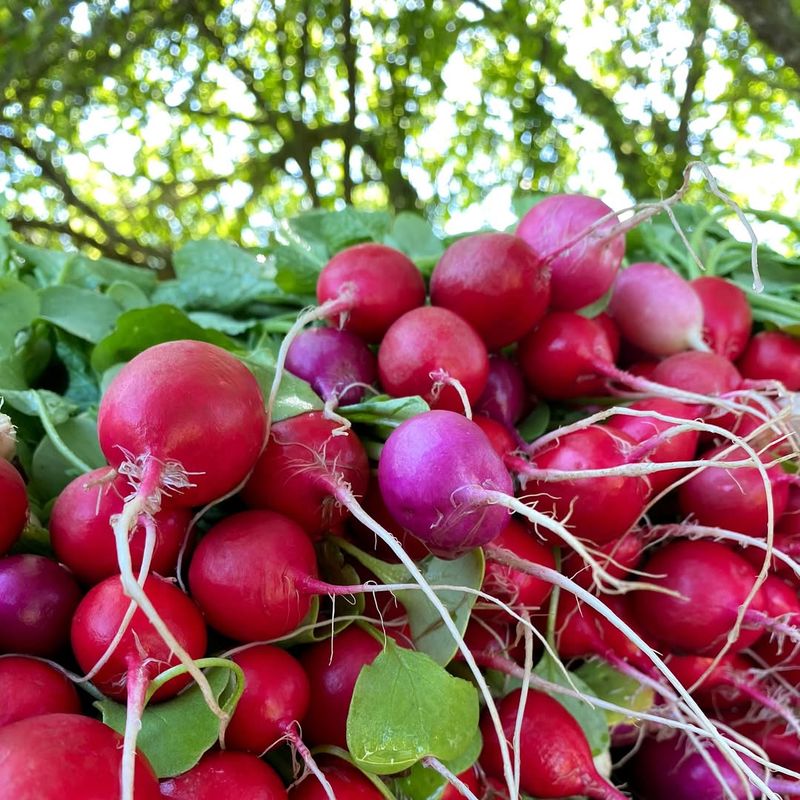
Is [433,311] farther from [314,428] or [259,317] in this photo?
[259,317]

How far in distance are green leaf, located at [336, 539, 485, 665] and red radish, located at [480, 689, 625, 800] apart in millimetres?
137

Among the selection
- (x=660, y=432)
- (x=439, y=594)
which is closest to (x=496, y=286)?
(x=660, y=432)

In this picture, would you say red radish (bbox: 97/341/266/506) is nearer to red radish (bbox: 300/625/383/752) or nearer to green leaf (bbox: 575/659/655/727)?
red radish (bbox: 300/625/383/752)

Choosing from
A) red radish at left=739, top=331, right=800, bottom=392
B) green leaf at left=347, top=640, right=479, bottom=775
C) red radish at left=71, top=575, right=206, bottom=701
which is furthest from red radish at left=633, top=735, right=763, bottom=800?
red radish at left=71, top=575, right=206, bottom=701

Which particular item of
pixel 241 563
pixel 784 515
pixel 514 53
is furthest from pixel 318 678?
pixel 514 53

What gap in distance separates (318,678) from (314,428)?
254mm

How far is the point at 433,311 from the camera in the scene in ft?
2.72

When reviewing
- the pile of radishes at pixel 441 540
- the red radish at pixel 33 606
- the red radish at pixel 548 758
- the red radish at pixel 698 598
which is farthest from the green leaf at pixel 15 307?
the red radish at pixel 698 598

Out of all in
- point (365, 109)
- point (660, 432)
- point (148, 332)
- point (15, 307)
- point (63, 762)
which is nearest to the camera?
point (63, 762)

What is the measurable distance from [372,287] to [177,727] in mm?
555

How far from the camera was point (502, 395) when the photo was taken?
897 millimetres

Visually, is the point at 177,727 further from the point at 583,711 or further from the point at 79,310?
the point at 79,310

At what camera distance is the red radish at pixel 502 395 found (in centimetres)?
89

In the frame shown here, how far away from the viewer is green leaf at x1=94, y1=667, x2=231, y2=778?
56 centimetres
